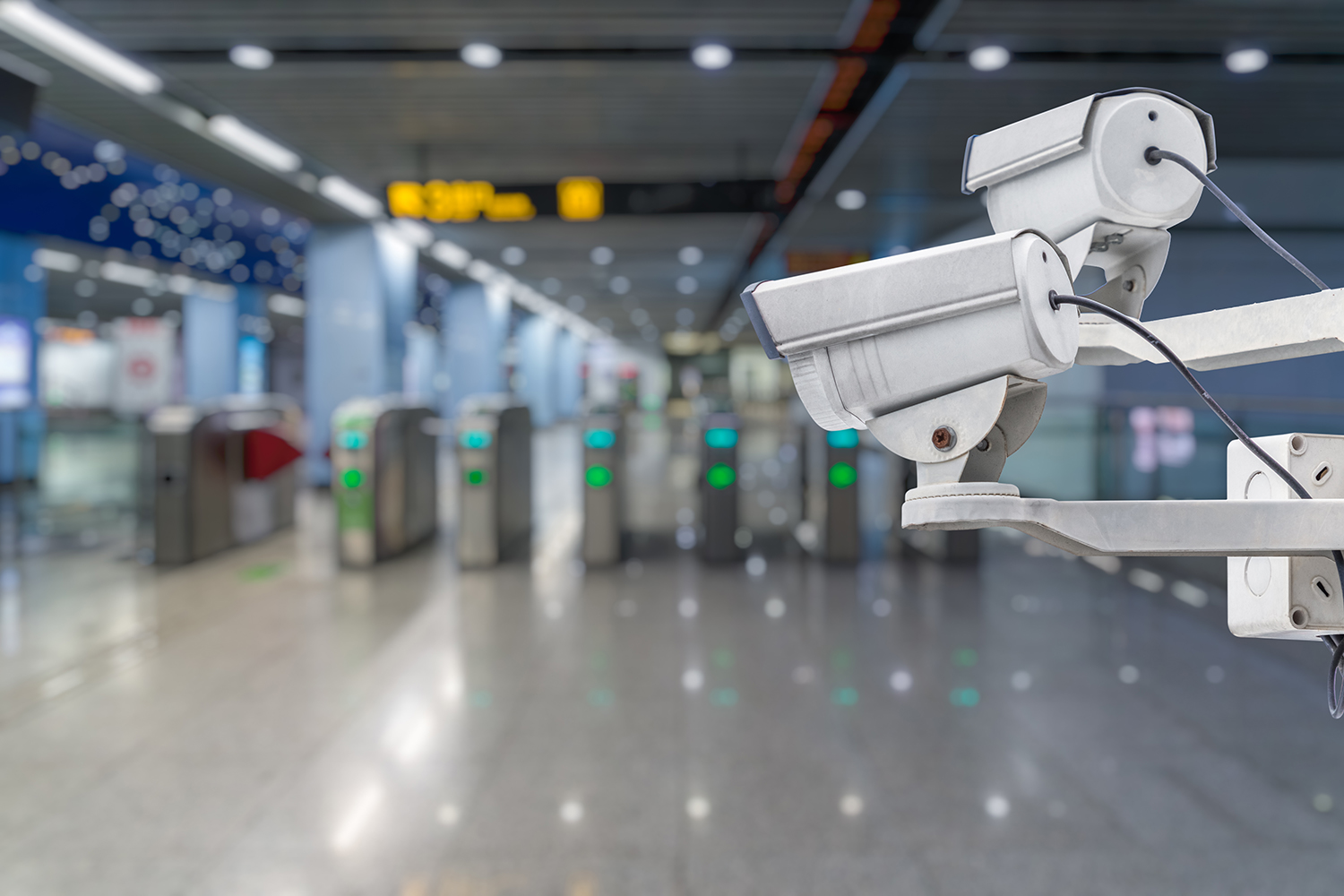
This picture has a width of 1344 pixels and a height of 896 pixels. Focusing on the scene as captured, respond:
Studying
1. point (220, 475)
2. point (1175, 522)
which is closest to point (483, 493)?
point (220, 475)

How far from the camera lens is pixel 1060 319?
77 cm

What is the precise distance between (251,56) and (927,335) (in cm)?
500

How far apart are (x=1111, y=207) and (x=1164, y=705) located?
2.67 metres

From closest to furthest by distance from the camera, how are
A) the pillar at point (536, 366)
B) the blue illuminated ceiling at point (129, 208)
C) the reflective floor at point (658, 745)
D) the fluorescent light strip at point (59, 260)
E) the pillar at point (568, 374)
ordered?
1. the reflective floor at point (658, 745)
2. the blue illuminated ceiling at point (129, 208)
3. the fluorescent light strip at point (59, 260)
4. the pillar at point (536, 366)
5. the pillar at point (568, 374)

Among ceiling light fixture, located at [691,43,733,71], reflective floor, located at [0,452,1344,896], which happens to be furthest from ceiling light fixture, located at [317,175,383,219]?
reflective floor, located at [0,452,1344,896]

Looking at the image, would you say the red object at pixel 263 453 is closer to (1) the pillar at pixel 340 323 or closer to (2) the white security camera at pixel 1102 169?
(1) the pillar at pixel 340 323

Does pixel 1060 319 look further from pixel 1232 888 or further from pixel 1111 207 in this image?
pixel 1232 888

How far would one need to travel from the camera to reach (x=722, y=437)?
5.62 m

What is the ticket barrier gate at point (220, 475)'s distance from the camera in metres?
5.44

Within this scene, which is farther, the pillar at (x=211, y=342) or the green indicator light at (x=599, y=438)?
the pillar at (x=211, y=342)

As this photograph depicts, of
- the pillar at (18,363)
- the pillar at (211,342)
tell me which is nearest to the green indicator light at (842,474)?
the pillar at (18,363)

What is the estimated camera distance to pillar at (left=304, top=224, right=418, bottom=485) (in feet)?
28.8

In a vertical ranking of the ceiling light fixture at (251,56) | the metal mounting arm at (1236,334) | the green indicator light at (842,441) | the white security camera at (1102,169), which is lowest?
the green indicator light at (842,441)

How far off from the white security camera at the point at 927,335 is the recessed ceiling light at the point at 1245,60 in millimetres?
4715
